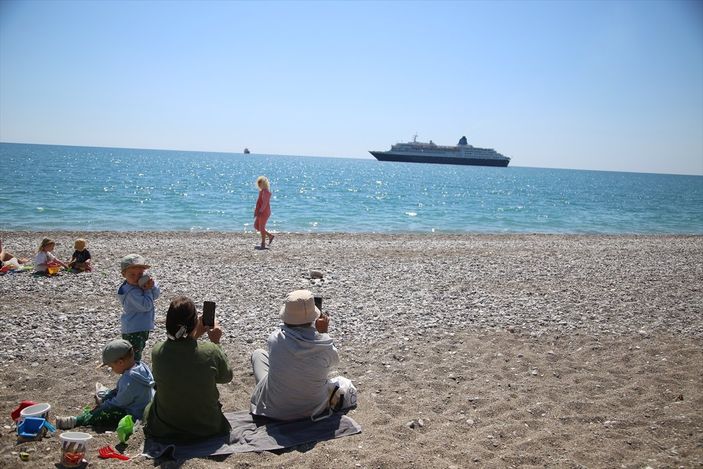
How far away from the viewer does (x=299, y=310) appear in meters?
4.29

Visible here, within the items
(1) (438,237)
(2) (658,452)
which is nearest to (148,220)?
(1) (438,237)

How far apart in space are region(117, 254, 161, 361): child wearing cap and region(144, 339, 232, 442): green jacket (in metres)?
1.31

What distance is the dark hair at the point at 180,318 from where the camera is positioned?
12.7 feet

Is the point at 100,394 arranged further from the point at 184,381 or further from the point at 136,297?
the point at 184,381

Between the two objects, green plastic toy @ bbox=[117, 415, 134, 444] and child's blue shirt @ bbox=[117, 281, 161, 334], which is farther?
child's blue shirt @ bbox=[117, 281, 161, 334]

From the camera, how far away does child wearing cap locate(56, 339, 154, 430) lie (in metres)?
4.40

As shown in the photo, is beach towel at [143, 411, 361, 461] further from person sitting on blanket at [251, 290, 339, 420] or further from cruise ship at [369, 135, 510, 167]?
cruise ship at [369, 135, 510, 167]

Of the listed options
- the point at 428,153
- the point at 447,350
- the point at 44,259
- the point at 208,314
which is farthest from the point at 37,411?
the point at 428,153

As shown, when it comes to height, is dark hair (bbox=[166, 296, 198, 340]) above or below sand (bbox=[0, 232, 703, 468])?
above

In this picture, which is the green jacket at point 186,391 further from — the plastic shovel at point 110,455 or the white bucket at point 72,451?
the white bucket at point 72,451

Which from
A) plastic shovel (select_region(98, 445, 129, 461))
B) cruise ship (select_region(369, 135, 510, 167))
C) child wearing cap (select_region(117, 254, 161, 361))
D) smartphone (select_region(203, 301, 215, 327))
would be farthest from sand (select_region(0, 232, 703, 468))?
cruise ship (select_region(369, 135, 510, 167))

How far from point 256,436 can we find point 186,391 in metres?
0.76

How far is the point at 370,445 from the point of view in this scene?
4109mm

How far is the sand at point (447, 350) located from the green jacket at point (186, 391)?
1.04 feet
